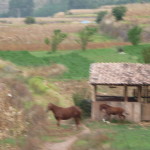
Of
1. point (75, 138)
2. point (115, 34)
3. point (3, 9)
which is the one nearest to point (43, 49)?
point (115, 34)

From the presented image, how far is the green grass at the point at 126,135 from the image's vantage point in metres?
16.8

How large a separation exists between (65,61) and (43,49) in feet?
35.4

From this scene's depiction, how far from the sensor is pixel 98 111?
970 inches

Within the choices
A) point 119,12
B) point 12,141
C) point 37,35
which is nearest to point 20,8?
point 119,12

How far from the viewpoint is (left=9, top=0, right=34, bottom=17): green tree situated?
14800 cm

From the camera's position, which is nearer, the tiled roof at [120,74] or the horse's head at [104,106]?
the horse's head at [104,106]

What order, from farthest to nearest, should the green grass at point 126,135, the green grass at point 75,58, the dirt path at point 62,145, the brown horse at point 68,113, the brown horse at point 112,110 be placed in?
the green grass at point 75,58 → the brown horse at point 112,110 → the brown horse at point 68,113 → the green grass at point 126,135 → the dirt path at point 62,145

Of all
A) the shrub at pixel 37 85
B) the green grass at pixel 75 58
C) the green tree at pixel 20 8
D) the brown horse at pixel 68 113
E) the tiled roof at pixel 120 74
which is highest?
the tiled roof at pixel 120 74

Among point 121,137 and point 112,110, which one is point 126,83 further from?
point 121,137

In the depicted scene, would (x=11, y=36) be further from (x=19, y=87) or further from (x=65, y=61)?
(x=19, y=87)

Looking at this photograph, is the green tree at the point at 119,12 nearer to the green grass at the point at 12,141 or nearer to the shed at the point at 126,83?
the shed at the point at 126,83

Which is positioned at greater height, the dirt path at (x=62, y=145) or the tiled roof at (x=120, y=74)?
the tiled roof at (x=120, y=74)

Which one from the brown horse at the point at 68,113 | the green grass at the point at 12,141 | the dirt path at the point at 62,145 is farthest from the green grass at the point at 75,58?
the green grass at the point at 12,141

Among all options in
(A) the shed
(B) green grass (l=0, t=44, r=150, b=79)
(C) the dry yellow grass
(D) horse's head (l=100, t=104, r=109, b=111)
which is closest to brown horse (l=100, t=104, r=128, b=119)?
(D) horse's head (l=100, t=104, r=109, b=111)
